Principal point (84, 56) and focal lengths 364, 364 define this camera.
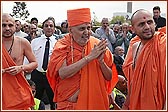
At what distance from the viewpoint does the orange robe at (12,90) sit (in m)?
4.19

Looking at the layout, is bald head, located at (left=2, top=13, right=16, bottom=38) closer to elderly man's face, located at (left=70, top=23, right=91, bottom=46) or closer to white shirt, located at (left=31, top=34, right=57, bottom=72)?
elderly man's face, located at (left=70, top=23, right=91, bottom=46)

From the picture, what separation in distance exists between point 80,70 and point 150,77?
82 centimetres

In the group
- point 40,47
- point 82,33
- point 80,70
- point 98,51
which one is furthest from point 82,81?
point 40,47

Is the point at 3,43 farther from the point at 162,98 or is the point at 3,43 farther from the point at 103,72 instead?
the point at 162,98

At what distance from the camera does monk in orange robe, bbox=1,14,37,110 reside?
419cm

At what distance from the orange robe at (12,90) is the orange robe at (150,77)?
4.19 ft

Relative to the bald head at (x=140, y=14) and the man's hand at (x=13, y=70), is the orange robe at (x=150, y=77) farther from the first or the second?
the man's hand at (x=13, y=70)

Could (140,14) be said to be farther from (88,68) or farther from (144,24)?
(88,68)

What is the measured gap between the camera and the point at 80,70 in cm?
404

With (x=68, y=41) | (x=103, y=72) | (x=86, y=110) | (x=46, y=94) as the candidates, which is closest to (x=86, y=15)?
(x=68, y=41)

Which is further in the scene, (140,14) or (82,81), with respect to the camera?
(82,81)

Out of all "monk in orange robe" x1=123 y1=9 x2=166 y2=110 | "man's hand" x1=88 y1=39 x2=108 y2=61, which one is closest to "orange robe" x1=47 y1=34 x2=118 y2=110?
"man's hand" x1=88 y1=39 x2=108 y2=61

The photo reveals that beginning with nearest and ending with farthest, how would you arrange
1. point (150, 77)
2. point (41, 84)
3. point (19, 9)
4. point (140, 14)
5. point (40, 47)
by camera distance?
point (150, 77) → point (140, 14) → point (41, 84) → point (40, 47) → point (19, 9)

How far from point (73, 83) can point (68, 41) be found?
48 centimetres
